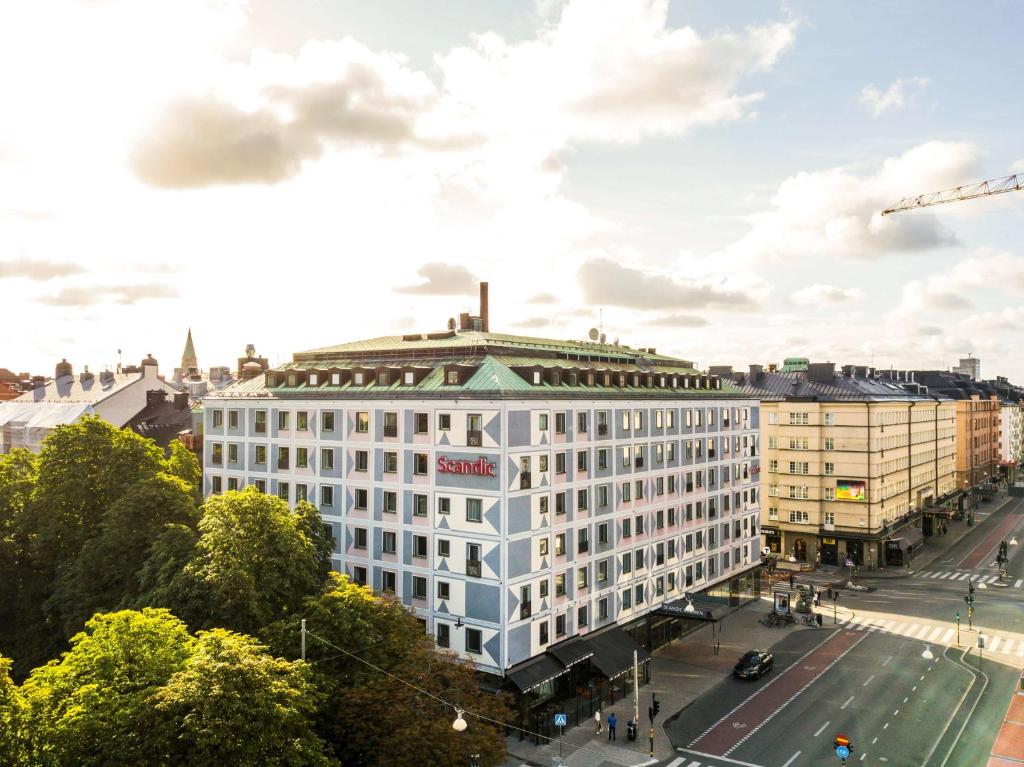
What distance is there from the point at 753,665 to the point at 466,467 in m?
29.3

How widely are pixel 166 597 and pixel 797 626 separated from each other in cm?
Result: 5902

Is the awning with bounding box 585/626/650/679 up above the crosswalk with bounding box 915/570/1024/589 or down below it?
above

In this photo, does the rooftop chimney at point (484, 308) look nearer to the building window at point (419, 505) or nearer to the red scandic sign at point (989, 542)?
the building window at point (419, 505)

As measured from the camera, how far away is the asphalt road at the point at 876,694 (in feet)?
152

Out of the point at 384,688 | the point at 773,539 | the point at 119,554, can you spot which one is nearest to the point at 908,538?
the point at 773,539

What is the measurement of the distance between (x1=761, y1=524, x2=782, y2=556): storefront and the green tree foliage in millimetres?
71415

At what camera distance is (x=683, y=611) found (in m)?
60.8

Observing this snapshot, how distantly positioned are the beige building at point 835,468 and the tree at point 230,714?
277 feet

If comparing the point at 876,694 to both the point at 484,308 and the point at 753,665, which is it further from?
the point at 484,308

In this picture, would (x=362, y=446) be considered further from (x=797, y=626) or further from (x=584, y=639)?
(x=797, y=626)

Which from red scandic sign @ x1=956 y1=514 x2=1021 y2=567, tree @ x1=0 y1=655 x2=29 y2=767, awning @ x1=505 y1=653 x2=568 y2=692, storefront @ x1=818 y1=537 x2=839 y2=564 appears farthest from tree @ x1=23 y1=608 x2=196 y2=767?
red scandic sign @ x1=956 y1=514 x2=1021 y2=567

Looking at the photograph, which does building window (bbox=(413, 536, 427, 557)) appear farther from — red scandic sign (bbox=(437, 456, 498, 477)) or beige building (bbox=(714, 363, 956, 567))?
beige building (bbox=(714, 363, 956, 567))

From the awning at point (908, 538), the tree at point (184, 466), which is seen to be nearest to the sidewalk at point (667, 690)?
the awning at point (908, 538)

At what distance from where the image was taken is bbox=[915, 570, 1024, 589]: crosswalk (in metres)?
91.8
